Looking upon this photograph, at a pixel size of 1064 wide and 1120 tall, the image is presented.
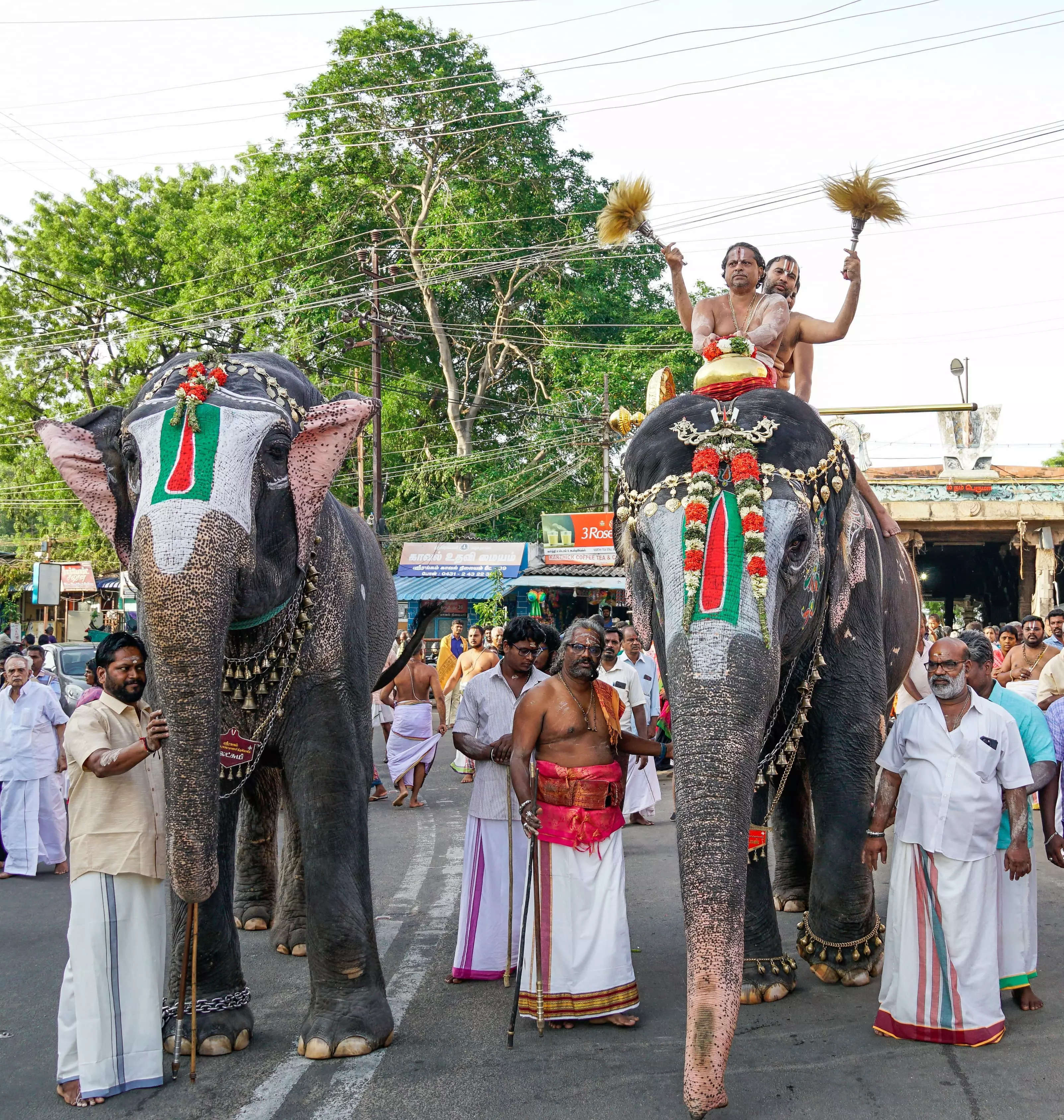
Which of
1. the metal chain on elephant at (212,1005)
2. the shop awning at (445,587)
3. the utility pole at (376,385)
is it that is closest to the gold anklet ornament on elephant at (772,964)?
the metal chain on elephant at (212,1005)

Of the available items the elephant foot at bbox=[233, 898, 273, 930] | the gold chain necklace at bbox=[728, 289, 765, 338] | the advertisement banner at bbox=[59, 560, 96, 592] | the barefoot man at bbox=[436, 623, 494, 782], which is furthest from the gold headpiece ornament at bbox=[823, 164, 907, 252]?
the advertisement banner at bbox=[59, 560, 96, 592]

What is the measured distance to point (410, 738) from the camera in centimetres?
1193

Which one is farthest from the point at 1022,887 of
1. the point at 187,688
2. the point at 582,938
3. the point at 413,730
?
the point at 413,730

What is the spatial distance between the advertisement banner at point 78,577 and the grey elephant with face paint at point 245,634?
29.9 metres

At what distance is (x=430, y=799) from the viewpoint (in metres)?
12.8

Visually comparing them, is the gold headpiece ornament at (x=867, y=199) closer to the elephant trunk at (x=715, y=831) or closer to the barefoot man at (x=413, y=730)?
the elephant trunk at (x=715, y=831)

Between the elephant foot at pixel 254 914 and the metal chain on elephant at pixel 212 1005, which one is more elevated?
the metal chain on elephant at pixel 212 1005

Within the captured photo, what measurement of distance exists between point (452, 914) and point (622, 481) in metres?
3.59

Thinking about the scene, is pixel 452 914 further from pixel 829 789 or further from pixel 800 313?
pixel 800 313

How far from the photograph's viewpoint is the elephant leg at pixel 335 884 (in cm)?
475

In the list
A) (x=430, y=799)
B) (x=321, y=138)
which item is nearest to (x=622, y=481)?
(x=430, y=799)

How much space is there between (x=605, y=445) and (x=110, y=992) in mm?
26640

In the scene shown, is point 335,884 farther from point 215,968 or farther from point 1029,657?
point 1029,657

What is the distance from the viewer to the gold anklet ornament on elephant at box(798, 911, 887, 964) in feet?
18.0
